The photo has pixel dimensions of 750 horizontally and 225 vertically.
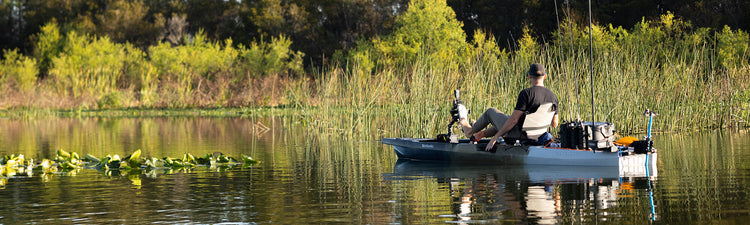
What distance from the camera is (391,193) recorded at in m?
10.2

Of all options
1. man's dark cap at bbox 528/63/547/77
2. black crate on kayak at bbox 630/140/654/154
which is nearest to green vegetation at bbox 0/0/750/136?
man's dark cap at bbox 528/63/547/77

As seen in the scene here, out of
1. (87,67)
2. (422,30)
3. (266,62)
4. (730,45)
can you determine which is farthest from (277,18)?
(730,45)

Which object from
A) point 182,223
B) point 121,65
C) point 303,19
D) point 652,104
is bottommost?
point 182,223

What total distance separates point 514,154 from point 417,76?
13.9ft

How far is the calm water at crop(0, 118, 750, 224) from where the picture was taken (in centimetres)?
828

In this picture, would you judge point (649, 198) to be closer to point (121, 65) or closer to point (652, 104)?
point (652, 104)

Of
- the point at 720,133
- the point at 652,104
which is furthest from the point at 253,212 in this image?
the point at 720,133

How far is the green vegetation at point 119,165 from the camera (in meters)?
13.9

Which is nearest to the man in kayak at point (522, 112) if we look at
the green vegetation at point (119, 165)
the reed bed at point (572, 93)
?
the reed bed at point (572, 93)

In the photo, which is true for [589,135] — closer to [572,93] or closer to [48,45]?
[572,93]

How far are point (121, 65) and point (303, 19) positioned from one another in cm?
1731

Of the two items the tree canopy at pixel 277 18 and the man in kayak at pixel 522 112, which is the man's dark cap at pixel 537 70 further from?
the tree canopy at pixel 277 18

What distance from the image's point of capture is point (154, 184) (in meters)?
11.8

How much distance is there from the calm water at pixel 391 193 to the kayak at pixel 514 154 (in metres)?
0.18
